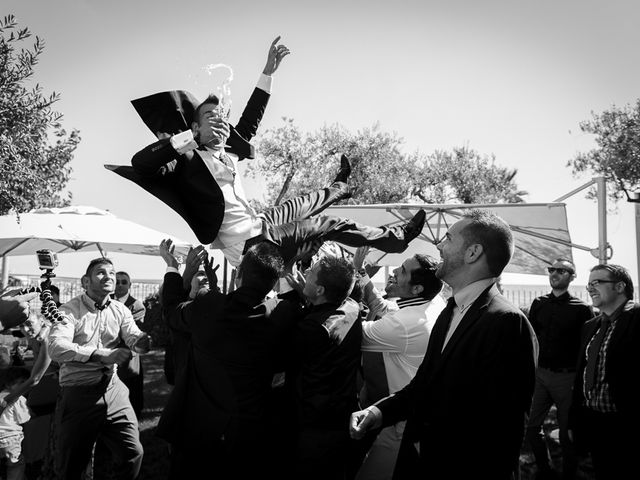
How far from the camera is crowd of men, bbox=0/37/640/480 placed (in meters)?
2.26

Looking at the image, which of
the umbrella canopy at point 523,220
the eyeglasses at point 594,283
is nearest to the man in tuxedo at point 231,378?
the eyeglasses at point 594,283

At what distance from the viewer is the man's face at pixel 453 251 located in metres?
2.51

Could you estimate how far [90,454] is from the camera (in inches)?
177

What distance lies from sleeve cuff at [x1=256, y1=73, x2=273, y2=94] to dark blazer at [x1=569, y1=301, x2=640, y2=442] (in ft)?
11.5

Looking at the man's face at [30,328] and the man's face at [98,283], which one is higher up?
the man's face at [98,283]

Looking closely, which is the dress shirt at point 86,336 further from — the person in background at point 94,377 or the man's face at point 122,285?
the man's face at point 122,285

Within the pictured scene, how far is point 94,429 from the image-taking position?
447 cm

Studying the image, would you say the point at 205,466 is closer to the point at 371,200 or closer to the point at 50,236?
the point at 50,236

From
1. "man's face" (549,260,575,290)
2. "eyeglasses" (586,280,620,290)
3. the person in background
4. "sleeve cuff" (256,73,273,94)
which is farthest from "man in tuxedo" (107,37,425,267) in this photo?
"man's face" (549,260,575,290)

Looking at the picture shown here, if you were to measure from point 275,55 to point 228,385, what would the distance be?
2.59 m

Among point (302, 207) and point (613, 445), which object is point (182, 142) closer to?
point (302, 207)

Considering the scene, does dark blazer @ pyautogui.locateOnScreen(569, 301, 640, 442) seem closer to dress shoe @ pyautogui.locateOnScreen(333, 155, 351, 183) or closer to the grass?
the grass

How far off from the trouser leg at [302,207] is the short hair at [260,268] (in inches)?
29.7

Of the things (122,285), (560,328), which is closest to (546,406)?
(560,328)
